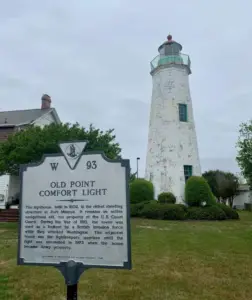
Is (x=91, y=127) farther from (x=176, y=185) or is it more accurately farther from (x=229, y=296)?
(x=229, y=296)

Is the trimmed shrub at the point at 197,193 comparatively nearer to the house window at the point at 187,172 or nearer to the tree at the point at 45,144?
the house window at the point at 187,172

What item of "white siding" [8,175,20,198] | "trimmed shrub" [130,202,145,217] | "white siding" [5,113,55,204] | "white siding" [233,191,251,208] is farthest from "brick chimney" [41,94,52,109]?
"white siding" [233,191,251,208]

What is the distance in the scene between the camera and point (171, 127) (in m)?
→ 22.0

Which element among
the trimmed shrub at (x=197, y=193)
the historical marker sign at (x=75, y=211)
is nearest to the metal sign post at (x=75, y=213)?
the historical marker sign at (x=75, y=211)

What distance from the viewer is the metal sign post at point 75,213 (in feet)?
10.4

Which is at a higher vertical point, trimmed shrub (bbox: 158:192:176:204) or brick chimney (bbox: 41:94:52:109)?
brick chimney (bbox: 41:94:52:109)

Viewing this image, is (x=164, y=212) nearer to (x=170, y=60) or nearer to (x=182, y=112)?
(x=182, y=112)

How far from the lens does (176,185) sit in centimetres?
2123

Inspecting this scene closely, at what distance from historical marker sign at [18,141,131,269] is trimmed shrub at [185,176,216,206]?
57.5ft

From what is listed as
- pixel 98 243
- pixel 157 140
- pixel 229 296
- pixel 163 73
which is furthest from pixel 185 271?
pixel 163 73

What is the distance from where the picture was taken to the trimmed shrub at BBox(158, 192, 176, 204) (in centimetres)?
2017

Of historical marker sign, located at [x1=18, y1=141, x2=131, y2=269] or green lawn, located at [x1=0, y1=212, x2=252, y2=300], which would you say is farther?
green lawn, located at [x1=0, y1=212, x2=252, y2=300]

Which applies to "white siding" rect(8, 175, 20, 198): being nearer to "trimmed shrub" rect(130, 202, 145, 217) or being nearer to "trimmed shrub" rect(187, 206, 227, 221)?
"trimmed shrub" rect(130, 202, 145, 217)

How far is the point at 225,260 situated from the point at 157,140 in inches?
598
